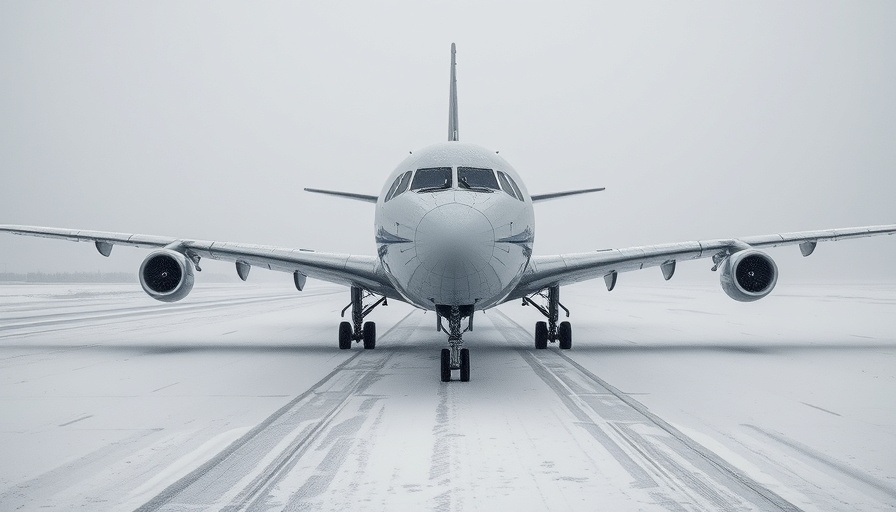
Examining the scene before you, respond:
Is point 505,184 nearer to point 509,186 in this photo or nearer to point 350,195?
point 509,186

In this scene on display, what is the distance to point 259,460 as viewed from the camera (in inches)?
222

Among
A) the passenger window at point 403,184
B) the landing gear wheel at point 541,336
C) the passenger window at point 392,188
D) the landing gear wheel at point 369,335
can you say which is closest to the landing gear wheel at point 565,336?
the landing gear wheel at point 541,336

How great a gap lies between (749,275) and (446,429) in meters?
9.86

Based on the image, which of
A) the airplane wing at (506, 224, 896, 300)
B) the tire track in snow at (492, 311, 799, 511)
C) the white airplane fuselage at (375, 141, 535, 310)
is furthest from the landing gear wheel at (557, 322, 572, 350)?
the tire track in snow at (492, 311, 799, 511)

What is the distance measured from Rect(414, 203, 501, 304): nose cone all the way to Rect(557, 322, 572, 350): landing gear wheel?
5.93 metres

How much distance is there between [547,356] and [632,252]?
293cm

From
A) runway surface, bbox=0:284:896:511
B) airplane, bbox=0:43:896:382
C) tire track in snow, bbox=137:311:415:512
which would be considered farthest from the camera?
airplane, bbox=0:43:896:382

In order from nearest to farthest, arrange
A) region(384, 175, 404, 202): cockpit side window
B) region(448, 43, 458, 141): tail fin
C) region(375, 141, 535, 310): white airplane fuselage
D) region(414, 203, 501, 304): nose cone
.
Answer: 1. region(414, 203, 501, 304): nose cone
2. region(375, 141, 535, 310): white airplane fuselage
3. region(384, 175, 404, 202): cockpit side window
4. region(448, 43, 458, 141): tail fin

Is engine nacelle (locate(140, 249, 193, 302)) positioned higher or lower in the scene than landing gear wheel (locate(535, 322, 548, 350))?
higher

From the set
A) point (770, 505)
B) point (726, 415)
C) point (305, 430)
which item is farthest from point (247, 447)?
point (726, 415)

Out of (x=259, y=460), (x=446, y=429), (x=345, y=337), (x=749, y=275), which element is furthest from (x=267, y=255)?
(x=749, y=275)

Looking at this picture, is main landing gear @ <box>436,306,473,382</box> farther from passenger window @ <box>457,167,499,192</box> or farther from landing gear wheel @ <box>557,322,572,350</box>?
landing gear wheel @ <box>557,322,572,350</box>

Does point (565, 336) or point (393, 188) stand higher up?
point (393, 188)

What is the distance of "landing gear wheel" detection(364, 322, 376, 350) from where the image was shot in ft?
49.2
